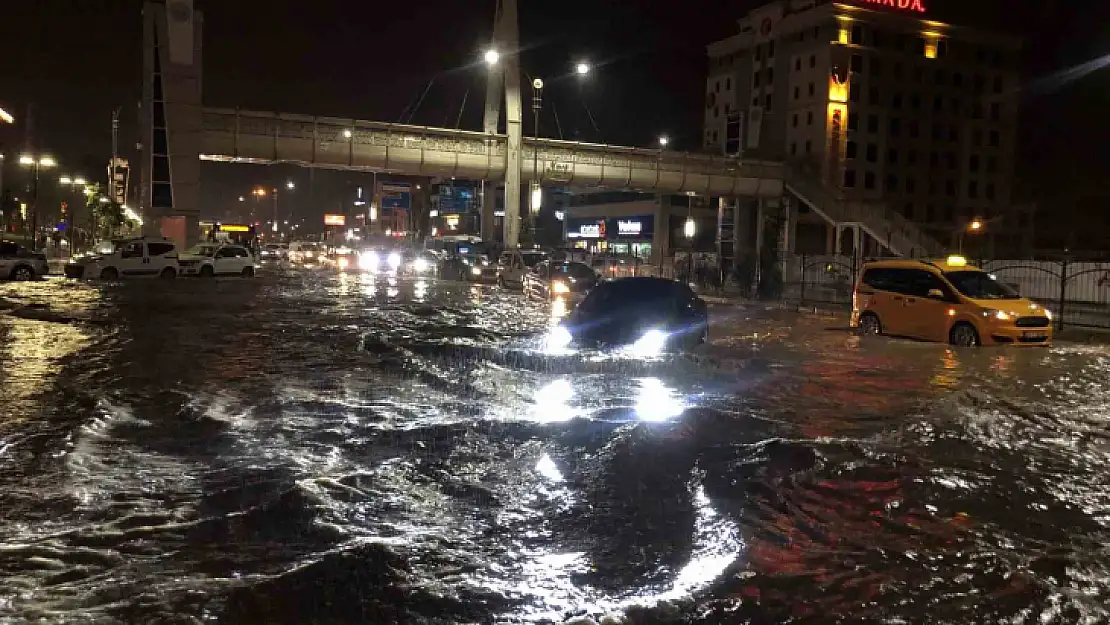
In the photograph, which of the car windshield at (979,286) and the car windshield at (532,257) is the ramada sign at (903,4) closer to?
the car windshield at (532,257)

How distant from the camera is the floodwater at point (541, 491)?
4914mm

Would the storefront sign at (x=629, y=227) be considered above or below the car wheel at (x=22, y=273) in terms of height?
above

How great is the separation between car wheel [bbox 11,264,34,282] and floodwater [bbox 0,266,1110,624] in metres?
26.2

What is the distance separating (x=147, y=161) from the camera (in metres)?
43.9

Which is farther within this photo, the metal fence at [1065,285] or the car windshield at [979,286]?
the metal fence at [1065,285]

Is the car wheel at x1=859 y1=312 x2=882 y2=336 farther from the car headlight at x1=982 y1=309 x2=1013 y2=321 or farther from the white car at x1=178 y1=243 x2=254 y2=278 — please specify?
the white car at x1=178 y1=243 x2=254 y2=278

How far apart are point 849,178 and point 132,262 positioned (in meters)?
68.2

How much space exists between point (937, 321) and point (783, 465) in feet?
41.3

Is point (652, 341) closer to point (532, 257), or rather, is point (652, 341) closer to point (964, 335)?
point (964, 335)

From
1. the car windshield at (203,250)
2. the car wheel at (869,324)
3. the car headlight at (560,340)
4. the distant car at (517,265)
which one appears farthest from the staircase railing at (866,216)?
the car headlight at (560,340)

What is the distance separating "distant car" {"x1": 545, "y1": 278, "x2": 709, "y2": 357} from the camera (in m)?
16.3

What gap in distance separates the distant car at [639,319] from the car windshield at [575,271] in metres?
17.1

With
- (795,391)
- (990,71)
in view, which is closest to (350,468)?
(795,391)

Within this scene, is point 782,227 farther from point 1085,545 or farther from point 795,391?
point 1085,545
